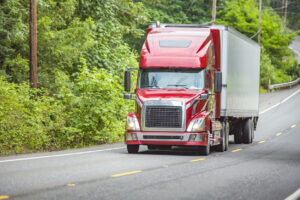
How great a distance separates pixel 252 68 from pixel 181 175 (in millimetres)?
14161

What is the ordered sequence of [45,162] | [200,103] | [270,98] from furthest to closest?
[270,98], [200,103], [45,162]

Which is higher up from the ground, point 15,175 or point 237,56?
point 237,56

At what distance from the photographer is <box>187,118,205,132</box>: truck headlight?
17.4 metres

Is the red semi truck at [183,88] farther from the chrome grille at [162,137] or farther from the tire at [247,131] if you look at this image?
the tire at [247,131]

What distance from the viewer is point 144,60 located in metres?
18.4

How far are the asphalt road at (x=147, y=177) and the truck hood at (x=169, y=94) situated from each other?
171cm

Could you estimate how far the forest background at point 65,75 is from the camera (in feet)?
63.8

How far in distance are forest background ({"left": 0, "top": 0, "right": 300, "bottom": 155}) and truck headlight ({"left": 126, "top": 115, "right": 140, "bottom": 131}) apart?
3.24 metres

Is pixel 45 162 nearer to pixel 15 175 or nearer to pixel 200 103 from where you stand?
Answer: pixel 15 175

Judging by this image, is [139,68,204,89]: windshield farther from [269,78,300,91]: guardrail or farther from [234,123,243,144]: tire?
[269,78,300,91]: guardrail

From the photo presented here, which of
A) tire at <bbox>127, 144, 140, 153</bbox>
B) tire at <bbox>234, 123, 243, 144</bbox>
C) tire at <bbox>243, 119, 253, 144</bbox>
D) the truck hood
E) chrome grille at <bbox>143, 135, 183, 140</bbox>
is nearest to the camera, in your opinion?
chrome grille at <bbox>143, 135, 183, 140</bbox>

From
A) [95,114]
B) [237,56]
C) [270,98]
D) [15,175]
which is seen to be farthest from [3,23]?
[270,98]

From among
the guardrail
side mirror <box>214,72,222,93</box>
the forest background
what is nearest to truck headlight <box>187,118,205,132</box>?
side mirror <box>214,72,222,93</box>

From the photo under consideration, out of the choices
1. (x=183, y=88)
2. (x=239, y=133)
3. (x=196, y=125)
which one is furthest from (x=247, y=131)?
(x=196, y=125)
